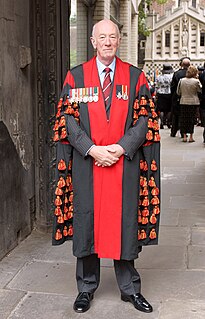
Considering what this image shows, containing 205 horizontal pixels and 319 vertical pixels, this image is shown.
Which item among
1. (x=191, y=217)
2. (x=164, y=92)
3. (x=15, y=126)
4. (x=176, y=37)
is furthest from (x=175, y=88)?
(x=176, y=37)

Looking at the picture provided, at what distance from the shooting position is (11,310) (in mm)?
3676

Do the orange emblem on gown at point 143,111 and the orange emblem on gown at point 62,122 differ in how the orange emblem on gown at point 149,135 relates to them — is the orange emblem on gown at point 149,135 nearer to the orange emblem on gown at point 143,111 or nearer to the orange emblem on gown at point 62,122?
the orange emblem on gown at point 143,111

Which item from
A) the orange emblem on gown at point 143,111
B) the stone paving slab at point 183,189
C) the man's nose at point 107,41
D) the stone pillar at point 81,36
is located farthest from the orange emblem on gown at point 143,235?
the stone pillar at point 81,36

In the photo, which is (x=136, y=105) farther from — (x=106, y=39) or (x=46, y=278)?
(x=46, y=278)

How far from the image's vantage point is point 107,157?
3.31 metres

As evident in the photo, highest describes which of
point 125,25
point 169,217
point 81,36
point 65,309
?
point 125,25

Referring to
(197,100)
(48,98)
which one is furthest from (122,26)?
(48,98)

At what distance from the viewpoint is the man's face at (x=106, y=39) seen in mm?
3314

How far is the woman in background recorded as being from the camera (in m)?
11.3

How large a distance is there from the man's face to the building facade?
3364 centimetres

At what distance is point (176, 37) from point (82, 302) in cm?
3581

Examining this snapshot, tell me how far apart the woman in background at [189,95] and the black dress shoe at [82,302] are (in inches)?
323

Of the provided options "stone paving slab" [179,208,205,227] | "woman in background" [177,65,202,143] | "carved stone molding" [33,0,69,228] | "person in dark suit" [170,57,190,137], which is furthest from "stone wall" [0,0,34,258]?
"person in dark suit" [170,57,190,137]

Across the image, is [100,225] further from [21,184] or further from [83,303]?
[21,184]
